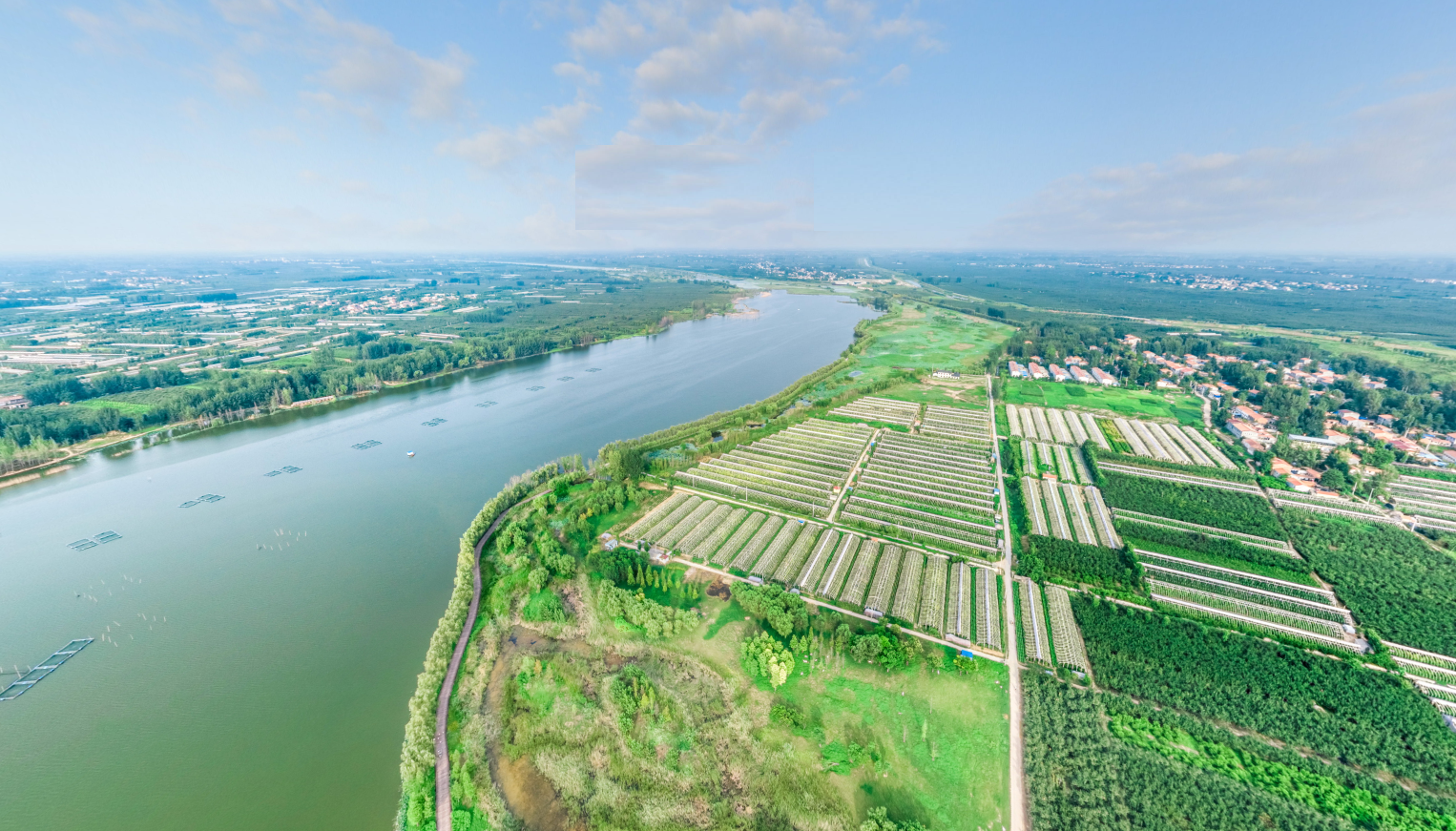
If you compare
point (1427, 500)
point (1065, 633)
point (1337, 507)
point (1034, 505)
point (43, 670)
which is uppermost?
point (1427, 500)

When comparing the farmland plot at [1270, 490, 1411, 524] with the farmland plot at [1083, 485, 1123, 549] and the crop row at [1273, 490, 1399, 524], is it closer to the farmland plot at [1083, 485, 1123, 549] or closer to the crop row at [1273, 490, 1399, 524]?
the crop row at [1273, 490, 1399, 524]

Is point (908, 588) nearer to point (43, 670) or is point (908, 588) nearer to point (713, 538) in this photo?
point (713, 538)

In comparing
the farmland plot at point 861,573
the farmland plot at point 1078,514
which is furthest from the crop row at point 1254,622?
the farmland plot at point 861,573

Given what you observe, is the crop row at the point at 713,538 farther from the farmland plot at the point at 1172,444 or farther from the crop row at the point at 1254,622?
the farmland plot at the point at 1172,444

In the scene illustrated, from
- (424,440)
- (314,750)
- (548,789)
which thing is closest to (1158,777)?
(548,789)

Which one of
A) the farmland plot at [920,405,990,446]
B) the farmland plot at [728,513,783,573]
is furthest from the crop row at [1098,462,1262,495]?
the farmland plot at [728,513,783,573]

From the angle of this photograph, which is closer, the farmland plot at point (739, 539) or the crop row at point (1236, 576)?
the crop row at point (1236, 576)

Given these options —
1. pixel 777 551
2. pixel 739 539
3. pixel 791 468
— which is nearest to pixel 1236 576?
pixel 777 551
